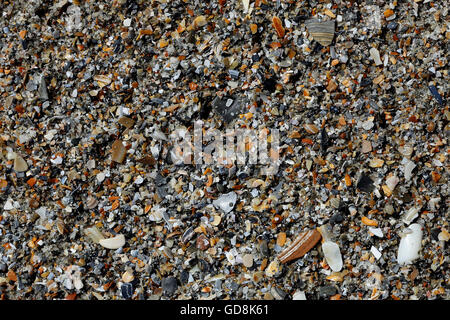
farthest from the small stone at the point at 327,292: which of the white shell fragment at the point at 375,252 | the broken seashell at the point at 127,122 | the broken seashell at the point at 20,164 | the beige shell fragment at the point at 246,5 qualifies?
the broken seashell at the point at 20,164

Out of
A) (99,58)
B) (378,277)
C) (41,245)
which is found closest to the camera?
(378,277)

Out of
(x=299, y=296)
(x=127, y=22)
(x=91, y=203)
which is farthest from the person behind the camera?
(x=127, y=22)

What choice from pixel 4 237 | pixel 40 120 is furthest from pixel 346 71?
pixel 4 237

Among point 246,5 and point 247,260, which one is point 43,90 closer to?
point 246,5

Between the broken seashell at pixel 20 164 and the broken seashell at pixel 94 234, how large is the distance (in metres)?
0.32

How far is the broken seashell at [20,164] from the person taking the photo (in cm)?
160

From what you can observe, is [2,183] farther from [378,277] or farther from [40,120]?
[378,277]

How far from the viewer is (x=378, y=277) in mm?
1439

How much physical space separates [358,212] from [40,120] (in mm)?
1135

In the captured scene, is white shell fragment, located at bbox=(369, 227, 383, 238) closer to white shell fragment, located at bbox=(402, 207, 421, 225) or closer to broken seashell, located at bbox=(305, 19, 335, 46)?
white shell fragment, located at bbox=(402, 207, 421, 225)

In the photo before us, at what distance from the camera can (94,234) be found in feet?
5.02

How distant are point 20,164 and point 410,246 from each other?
1.33 meters

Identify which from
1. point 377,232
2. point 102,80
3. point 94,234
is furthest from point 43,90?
point 377,232

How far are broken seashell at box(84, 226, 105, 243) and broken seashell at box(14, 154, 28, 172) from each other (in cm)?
32
